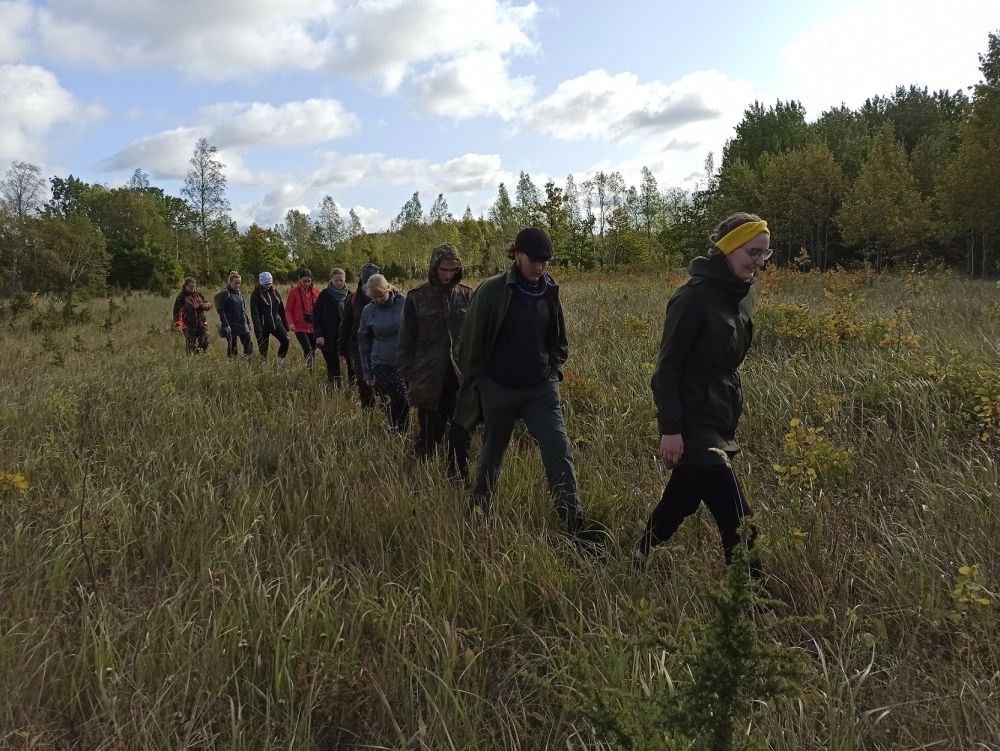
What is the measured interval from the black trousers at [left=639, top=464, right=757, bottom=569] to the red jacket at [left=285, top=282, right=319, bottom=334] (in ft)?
22.3

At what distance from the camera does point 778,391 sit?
192 inches

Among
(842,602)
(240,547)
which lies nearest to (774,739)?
(842,602)

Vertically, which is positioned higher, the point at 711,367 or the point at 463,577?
the point at 711,367

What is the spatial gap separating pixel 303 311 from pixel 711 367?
7108mm

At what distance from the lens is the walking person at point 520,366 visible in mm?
3305

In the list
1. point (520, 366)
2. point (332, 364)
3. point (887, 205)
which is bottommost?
point (332, 364)

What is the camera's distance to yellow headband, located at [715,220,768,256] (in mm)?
2442

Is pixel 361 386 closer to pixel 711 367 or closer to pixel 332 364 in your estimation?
pixel 332 364

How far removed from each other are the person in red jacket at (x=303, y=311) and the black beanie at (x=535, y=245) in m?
5.86

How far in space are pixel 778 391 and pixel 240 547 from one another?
13.8 ft

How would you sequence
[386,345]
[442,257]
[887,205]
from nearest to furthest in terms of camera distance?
[442,257] < [386,345] < [887,205]

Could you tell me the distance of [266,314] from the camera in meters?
8.74

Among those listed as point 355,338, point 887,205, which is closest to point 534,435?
point 355,338

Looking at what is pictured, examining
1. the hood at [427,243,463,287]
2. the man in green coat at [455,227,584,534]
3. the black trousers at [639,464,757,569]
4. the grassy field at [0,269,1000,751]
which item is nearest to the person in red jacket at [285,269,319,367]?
the grassy field at [0,269,1000,751]
